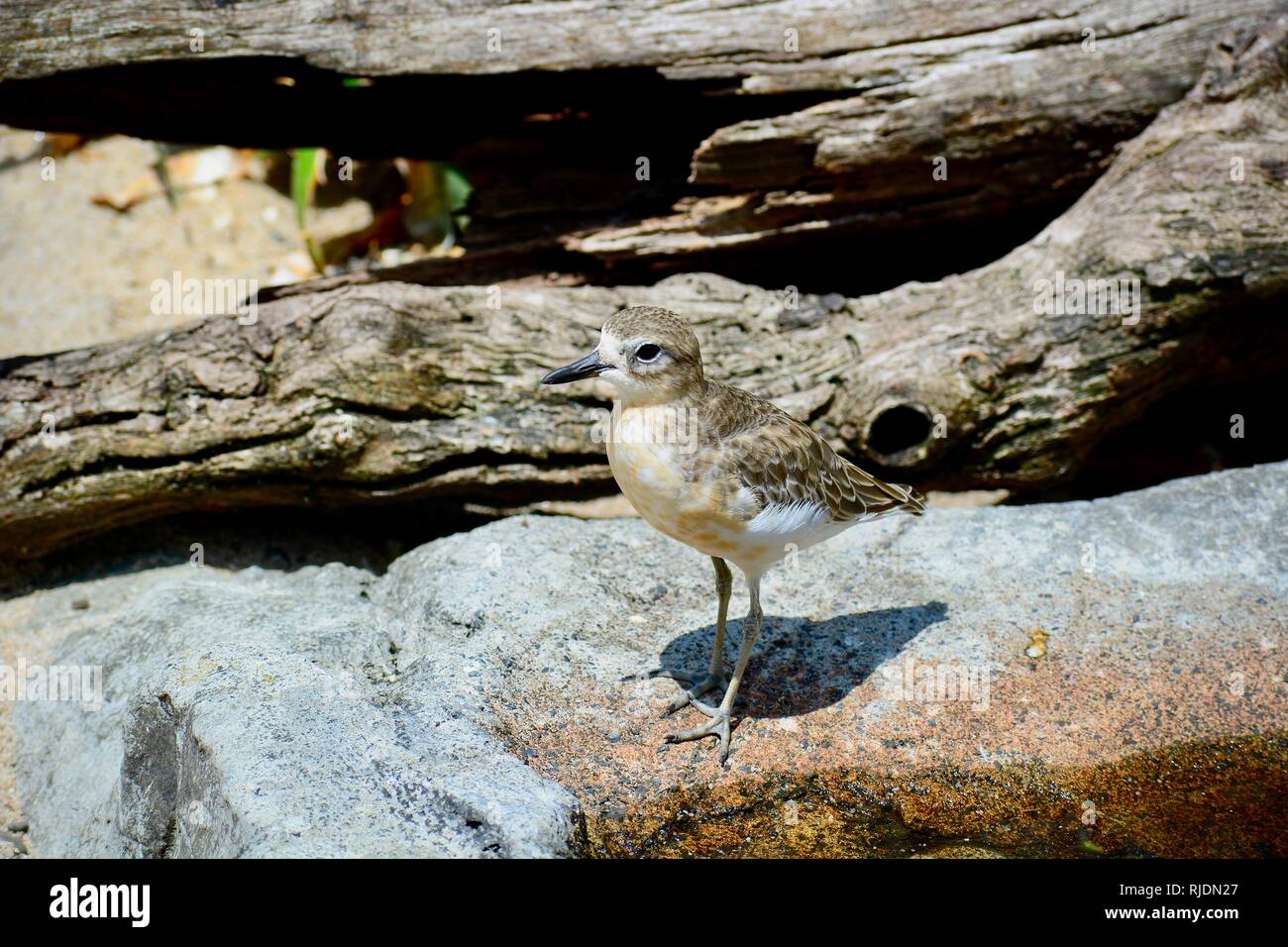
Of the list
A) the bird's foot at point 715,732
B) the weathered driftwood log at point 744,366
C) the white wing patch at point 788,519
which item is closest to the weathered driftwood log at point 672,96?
the weathered driftwood log at point 744,366

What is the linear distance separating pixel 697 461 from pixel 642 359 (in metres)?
0.44

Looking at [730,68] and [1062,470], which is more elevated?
[730,68]

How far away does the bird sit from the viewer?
14.6ft

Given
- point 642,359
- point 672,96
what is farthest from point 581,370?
point 672,96

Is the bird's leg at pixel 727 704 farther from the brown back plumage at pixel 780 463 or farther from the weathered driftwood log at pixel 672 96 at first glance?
the weathered driftwood log at pixel 672 96

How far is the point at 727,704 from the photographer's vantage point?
15.8 ft

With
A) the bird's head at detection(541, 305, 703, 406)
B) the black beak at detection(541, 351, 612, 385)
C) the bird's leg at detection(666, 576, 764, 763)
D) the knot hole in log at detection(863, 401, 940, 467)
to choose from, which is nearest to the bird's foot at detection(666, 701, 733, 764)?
the bird's leg at detection(666, 576, 764, 763)

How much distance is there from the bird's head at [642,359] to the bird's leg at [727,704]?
90 cm

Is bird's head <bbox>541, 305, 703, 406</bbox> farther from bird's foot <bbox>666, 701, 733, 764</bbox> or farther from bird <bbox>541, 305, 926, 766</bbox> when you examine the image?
bird's foot <bbox>666, 701, 733, 764</bbox>

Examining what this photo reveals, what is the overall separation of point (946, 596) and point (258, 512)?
3808 millimetres

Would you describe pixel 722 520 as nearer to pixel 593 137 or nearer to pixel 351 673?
pixel 351 673

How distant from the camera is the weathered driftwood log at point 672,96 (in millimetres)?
5984

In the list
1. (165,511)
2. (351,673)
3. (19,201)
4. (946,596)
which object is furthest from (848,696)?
(19,201)
